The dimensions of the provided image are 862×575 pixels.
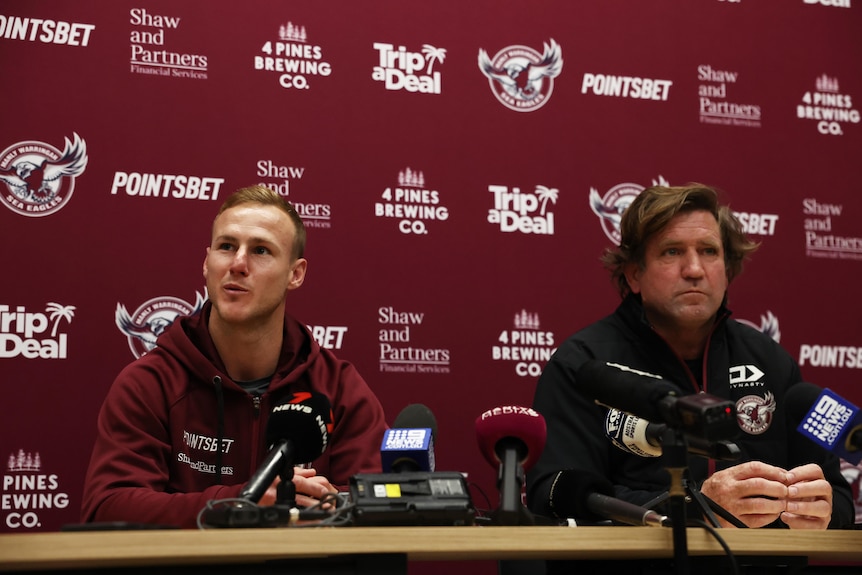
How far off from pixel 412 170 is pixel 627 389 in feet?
6.54

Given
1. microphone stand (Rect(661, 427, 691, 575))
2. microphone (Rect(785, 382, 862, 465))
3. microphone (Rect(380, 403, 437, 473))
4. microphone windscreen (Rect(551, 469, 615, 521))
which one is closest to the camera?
microphone stand (Rect(661, 427, 691, 575))

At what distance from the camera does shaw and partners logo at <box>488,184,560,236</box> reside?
354 cm

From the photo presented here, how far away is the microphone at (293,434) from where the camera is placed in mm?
1700

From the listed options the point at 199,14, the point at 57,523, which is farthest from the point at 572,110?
the point at 57,523

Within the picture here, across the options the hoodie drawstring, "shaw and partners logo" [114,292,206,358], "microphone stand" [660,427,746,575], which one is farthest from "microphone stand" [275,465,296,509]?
"shaw and partners logo" [114,292,206,358]

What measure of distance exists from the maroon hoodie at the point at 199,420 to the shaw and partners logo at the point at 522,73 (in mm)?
1332

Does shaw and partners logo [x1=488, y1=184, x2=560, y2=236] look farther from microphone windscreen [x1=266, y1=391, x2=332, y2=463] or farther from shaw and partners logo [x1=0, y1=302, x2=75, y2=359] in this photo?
microphone windscreen [x1=266, y1=391, x2=332, y2=463]

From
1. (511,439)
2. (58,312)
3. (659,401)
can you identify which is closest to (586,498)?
(511,439)

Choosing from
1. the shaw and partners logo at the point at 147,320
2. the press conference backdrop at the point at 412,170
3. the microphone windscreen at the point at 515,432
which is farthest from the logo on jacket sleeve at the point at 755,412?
the shaw and partners logo at the point at 147,320

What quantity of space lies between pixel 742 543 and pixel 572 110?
2.35m

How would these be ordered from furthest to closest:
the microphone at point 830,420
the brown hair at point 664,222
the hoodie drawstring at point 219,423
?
the brown hair at point 664,222 < the hoodie drawstring at point 219,423 < the microphone at point 830,420

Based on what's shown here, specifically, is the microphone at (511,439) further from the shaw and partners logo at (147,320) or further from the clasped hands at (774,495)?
the shaw and partners logo at (147,320)

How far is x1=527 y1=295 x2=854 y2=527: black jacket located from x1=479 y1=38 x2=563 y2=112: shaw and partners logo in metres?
1.00

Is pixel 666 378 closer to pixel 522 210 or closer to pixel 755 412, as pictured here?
pixel 755 412
